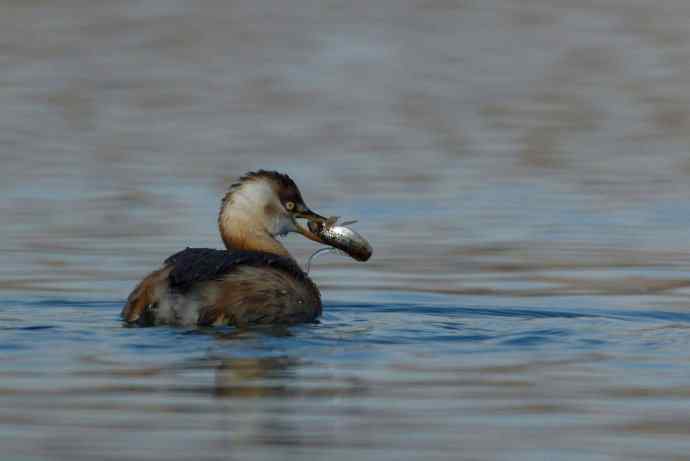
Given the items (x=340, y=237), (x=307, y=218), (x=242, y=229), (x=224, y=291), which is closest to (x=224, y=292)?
(x=224, y=291)

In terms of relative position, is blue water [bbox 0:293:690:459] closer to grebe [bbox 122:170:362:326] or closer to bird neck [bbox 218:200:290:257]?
grebe [bbox 122:170:362:326]

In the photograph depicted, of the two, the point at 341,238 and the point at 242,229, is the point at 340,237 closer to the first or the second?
the point at 341,238

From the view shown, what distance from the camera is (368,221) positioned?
15453mm

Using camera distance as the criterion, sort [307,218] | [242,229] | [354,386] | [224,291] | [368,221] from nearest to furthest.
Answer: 1. [354,386]
2. [224,291]
3. [242,229]
4. [307,218]
5. [368,221]

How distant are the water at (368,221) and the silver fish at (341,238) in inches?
12.9

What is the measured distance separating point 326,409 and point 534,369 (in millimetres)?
A: 1445

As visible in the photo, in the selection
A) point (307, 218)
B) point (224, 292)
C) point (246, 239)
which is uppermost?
point (307, 218)

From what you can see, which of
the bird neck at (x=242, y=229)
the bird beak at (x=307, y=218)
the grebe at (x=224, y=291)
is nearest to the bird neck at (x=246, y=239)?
the bird neck at (x=242, y=229)

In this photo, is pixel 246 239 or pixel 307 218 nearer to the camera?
pixel 246 239

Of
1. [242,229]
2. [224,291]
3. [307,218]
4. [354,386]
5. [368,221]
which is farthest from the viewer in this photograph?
[368,221]

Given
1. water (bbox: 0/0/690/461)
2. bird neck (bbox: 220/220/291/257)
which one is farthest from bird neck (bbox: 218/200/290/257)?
water (bbox: 0/0/690/461)

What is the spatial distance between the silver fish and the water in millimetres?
327

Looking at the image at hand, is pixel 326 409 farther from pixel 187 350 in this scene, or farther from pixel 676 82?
pixel 676 82

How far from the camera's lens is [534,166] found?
18.7 meters
